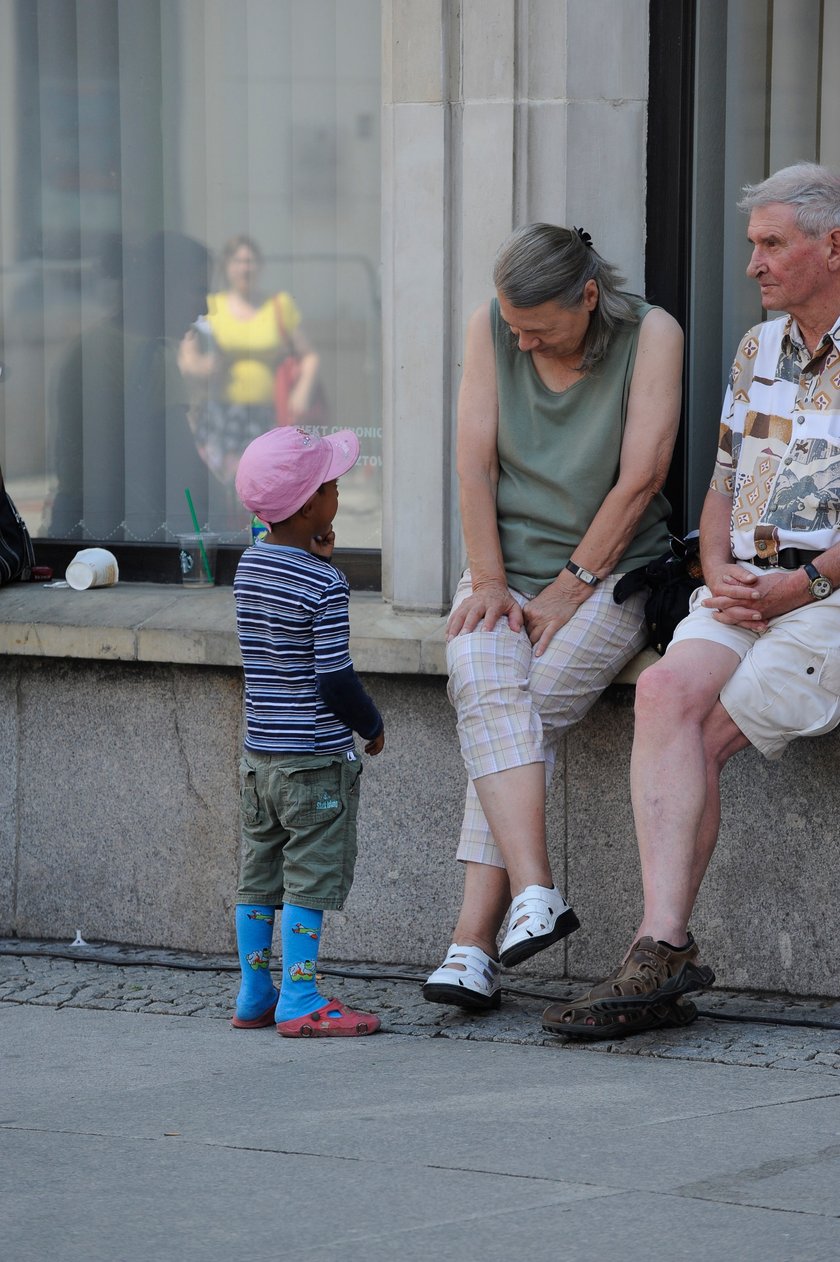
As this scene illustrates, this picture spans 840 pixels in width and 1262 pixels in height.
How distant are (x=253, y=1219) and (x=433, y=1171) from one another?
1.22 ft

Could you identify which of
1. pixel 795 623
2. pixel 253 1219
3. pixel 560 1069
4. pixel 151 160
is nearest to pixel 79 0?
pixel 151 160

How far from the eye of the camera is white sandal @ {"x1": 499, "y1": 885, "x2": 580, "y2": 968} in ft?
13.9

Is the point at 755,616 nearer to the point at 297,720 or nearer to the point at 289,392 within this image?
the point at 297,720

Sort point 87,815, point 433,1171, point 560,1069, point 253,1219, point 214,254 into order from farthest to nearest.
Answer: point 214,254
point 87,815
point 560,1069
point 433,1171
point 253,1219

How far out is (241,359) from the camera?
6.00m

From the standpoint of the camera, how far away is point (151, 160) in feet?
19.8

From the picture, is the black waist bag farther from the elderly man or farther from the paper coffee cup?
the elderly man

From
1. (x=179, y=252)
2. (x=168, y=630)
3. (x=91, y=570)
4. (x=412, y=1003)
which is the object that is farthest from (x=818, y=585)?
(x=179, y=252)

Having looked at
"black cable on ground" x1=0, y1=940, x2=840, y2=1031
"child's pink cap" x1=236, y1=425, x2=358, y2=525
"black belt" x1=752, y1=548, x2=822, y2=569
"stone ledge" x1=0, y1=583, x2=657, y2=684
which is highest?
"child's pink cap" x1=236, y1=425, x2=358, y2=525

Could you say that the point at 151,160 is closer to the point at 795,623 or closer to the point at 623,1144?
the point at 795,623

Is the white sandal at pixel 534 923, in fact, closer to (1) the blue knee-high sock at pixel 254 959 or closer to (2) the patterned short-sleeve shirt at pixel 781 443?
(1) the blue knee-high sock at pixel 254 959

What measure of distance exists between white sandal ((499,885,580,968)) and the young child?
1.36 ft

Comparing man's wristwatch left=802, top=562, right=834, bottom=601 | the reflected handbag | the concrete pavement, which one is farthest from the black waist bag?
man's wristwatch left=802, top=562, right=834, bottom=601

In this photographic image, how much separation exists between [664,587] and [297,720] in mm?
1003
